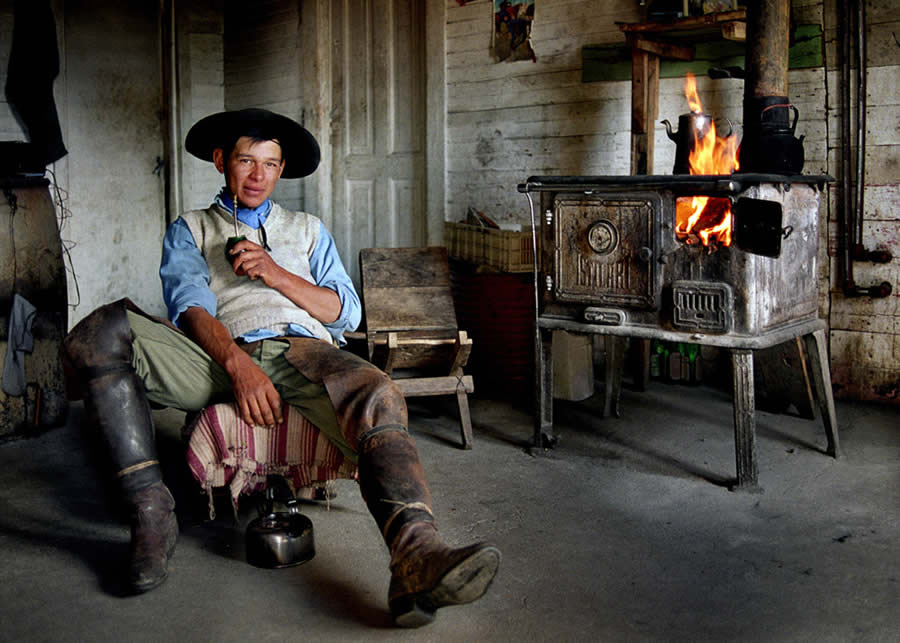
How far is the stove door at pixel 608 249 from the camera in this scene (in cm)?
340

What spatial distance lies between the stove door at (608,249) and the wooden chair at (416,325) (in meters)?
0.54

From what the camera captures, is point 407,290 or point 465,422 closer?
point 465,422

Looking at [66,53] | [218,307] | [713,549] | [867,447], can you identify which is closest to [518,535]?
[713,549]

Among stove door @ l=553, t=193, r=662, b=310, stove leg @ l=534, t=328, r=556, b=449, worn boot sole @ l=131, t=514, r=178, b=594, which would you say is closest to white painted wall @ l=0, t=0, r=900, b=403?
stove door @ l=553, t=193, r=662, b=310

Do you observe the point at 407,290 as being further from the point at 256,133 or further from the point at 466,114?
the point at 466,114

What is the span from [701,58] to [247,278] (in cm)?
288

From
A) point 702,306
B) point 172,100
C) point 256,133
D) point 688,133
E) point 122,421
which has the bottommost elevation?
point 122,421

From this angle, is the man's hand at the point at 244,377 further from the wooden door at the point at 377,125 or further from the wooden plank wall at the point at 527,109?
the wooden door at the point at 377,125

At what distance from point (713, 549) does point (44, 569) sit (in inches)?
78.4

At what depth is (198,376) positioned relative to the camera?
8.95ft

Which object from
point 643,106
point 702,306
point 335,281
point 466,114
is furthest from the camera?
point 466,114

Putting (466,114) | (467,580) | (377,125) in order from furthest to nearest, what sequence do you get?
(377,125) → (466,114) → (467,580)

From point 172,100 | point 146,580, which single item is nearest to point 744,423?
point 146,580

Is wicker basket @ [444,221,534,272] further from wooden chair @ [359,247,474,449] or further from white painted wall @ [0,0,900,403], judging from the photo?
white painted wall @ [0,0,900,403]
